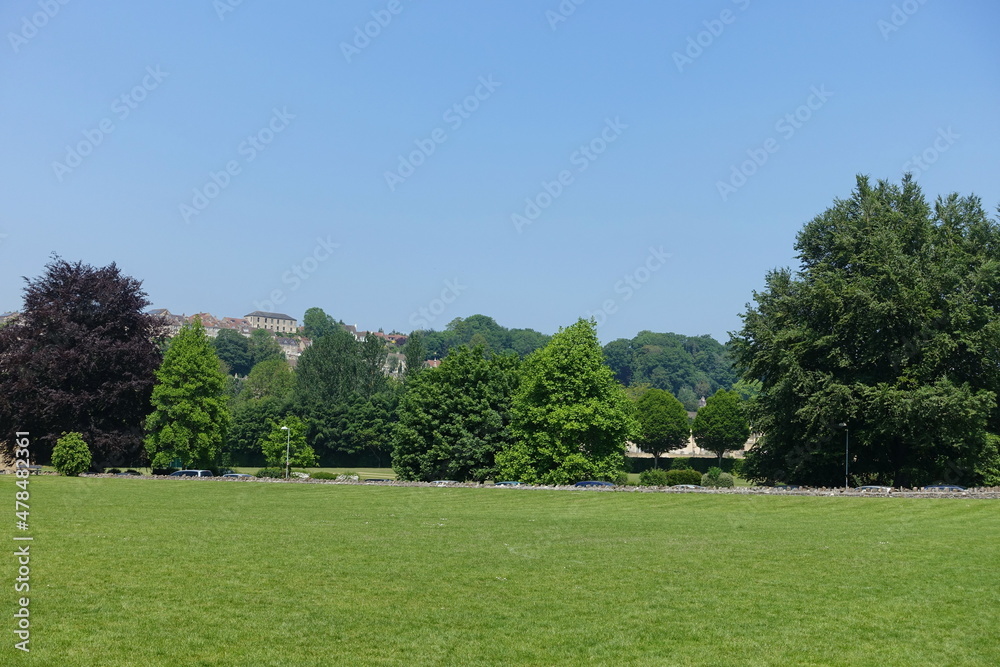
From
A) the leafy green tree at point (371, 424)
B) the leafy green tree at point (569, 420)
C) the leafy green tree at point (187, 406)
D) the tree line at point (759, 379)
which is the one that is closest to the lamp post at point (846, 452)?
the tree line at point (759, 379)

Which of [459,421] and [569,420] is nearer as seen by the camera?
[569,420]

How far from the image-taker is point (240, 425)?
110m

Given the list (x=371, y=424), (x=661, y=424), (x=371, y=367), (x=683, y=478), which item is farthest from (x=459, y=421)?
(x=661, y=424)

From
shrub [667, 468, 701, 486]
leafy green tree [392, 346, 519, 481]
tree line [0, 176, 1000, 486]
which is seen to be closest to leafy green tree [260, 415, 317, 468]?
tree line [0, 176, 1000, 486]

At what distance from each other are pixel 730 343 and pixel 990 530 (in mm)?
33162

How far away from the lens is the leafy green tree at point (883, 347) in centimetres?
5072

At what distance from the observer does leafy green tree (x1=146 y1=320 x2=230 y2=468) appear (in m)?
70.8

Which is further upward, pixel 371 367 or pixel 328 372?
pixel 371 367

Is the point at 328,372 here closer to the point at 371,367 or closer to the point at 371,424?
the point at 371,367

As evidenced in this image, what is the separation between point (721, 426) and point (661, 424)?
778 centimetres

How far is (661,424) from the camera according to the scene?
120 m

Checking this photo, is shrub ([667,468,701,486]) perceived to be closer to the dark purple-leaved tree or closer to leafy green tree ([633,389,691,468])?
the dark purple-leaved tree

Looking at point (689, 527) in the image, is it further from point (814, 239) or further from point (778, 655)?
point (814, 239)

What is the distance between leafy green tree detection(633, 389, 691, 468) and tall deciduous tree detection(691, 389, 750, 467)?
2.54 m
